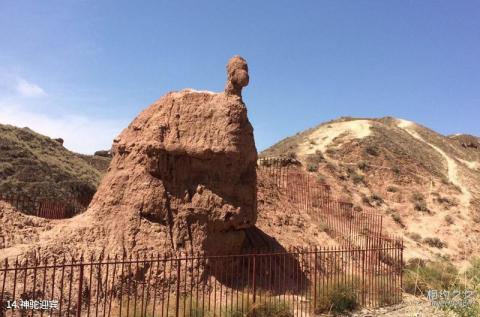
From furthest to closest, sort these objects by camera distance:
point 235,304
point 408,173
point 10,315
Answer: point 408,173 → point 235,304 → point 10,315

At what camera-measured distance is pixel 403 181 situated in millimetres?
31375

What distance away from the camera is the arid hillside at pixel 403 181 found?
25172 mm

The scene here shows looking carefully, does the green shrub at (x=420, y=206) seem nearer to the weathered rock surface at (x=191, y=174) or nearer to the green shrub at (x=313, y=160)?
the green shrub at (x=313, y=160)

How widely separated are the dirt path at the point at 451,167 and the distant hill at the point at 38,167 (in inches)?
992

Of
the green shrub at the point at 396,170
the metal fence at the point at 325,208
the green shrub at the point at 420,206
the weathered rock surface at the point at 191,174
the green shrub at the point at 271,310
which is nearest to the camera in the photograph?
the green shrub at the point at 271,310

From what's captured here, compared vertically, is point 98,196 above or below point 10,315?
above

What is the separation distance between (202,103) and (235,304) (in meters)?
5.52

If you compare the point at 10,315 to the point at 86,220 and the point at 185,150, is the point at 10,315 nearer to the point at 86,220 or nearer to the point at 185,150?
the point at 86,220

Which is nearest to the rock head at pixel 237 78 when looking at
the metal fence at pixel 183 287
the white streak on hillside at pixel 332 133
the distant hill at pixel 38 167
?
the metal fence at pixel 183 287

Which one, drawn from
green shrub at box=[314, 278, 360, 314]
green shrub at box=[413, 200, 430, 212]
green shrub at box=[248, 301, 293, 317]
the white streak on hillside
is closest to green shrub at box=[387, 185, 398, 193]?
green shrub at box=[413, 200, 430, 212]

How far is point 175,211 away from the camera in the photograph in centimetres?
1119

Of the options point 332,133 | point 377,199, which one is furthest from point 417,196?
point 332,133

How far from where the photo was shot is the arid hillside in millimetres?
25172


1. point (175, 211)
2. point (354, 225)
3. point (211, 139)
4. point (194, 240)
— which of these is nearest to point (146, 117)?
point (211, 139)
